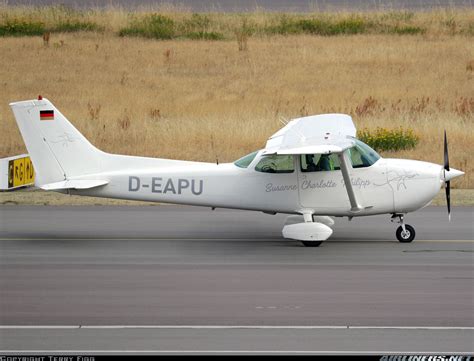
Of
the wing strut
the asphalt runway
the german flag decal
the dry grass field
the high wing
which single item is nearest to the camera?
the asphalt runway

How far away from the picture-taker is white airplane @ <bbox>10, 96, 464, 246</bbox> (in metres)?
16.8

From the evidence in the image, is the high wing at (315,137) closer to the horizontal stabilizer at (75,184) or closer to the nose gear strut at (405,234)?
the nose gear strut at (405,234)

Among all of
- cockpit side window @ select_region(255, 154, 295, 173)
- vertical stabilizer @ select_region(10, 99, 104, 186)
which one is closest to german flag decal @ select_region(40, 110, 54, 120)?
vertical stabilizer @ select_region(10, 99, 104, 186)

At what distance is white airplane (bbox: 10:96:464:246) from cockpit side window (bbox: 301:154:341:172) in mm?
15

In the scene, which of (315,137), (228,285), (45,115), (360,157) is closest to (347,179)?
(360,157)

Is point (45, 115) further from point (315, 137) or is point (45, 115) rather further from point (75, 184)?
point (315, 137)

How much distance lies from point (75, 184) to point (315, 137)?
373 cm

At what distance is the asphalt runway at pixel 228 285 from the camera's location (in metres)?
11.2

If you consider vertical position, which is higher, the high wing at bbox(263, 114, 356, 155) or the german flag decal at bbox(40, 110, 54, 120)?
the german flag decal at bbox(40, 110, 54, 120)

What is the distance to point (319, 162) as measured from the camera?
667 inches

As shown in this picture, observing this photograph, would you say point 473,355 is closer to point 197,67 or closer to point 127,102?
point 127,102

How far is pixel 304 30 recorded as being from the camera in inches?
1695

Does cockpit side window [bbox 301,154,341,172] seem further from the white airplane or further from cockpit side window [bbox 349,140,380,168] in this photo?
cockpit side window [bbox 349,140,380,168]

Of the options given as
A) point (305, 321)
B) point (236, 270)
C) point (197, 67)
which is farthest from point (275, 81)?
point (305, 321)
